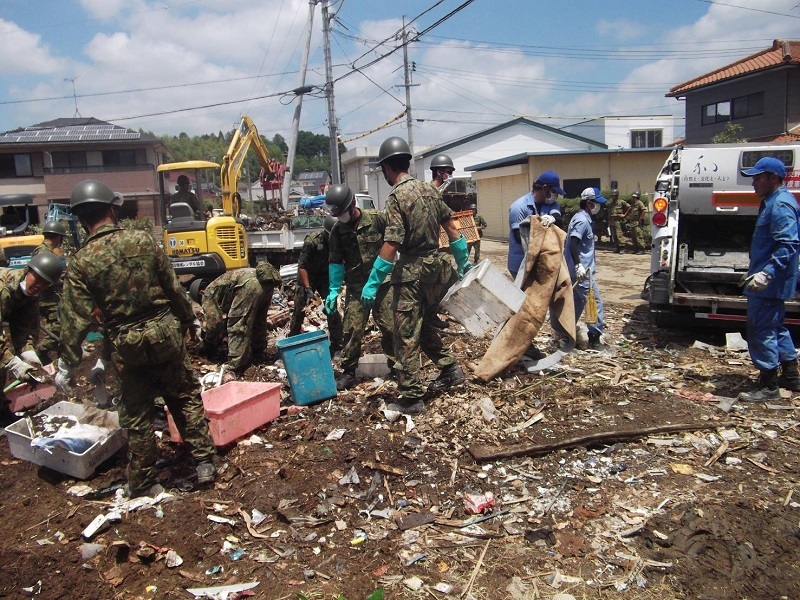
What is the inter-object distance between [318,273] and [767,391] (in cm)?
447

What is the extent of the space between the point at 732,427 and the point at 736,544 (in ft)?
5.39

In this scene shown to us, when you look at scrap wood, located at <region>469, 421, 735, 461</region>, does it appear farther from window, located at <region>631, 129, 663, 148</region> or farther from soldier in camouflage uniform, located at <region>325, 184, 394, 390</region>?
window, located at <region>631, 129, 663, 148</region>

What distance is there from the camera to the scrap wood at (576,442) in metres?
4.02

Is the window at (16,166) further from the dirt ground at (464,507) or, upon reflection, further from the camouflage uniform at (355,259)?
the camouflage uniform at (355,259)

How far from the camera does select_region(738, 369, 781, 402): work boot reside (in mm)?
4797

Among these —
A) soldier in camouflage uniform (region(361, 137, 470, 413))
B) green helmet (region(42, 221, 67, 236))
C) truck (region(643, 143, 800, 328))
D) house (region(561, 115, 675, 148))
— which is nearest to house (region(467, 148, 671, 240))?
house (region(561, 115, 675, 148))

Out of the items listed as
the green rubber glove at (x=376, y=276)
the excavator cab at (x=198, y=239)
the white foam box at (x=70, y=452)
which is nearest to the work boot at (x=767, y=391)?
the green rubber glove at (x=376, y=276)

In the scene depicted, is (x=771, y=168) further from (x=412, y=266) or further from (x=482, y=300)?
(x=412, y=266)

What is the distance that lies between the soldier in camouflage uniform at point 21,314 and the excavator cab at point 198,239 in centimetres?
458

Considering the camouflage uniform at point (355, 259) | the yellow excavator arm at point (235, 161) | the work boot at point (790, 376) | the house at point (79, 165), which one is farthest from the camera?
the house at point (79, 165)

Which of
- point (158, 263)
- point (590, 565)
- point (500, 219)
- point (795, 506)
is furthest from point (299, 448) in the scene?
point (500, 219)

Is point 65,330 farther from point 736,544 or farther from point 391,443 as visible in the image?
point 736,544

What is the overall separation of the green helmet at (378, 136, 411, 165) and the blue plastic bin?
1.66m

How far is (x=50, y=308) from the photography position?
7008mm
